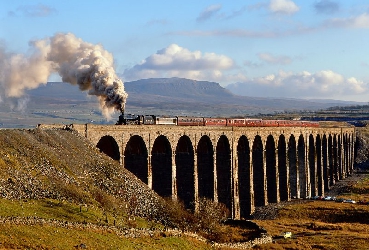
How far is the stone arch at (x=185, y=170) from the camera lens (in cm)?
6216

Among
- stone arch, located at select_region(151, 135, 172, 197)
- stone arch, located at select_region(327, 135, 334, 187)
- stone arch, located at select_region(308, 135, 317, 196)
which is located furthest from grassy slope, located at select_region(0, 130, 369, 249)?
stone arch, located at select_region(327, 135, 334, 187)

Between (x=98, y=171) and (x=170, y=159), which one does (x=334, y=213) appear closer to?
(x=170, y=159)

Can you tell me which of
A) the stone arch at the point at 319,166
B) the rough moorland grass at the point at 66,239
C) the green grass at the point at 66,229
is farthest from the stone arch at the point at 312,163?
the rough moorland grass at the point at 66,239

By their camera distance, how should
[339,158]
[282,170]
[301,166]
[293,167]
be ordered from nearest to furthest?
[282,170] < [293,167] < [301,166] < [339,158]

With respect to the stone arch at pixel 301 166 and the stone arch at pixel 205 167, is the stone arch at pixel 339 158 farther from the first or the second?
the stone arch at pixel 205 167

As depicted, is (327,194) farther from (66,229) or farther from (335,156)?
(66,229)

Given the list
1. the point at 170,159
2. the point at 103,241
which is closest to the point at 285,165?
the point at 170,159

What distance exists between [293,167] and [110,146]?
155ft

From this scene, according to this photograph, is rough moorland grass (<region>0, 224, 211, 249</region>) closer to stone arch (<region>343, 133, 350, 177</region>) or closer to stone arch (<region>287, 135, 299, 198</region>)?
stone arch (<region>287, 135, 299, 198</region>)

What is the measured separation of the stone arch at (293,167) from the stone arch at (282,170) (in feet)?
12.5

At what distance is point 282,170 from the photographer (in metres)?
87.9

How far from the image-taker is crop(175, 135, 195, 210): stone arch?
6216 cm

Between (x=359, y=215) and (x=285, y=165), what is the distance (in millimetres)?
16760

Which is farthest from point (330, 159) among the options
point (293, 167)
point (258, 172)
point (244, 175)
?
point (244, 175)
